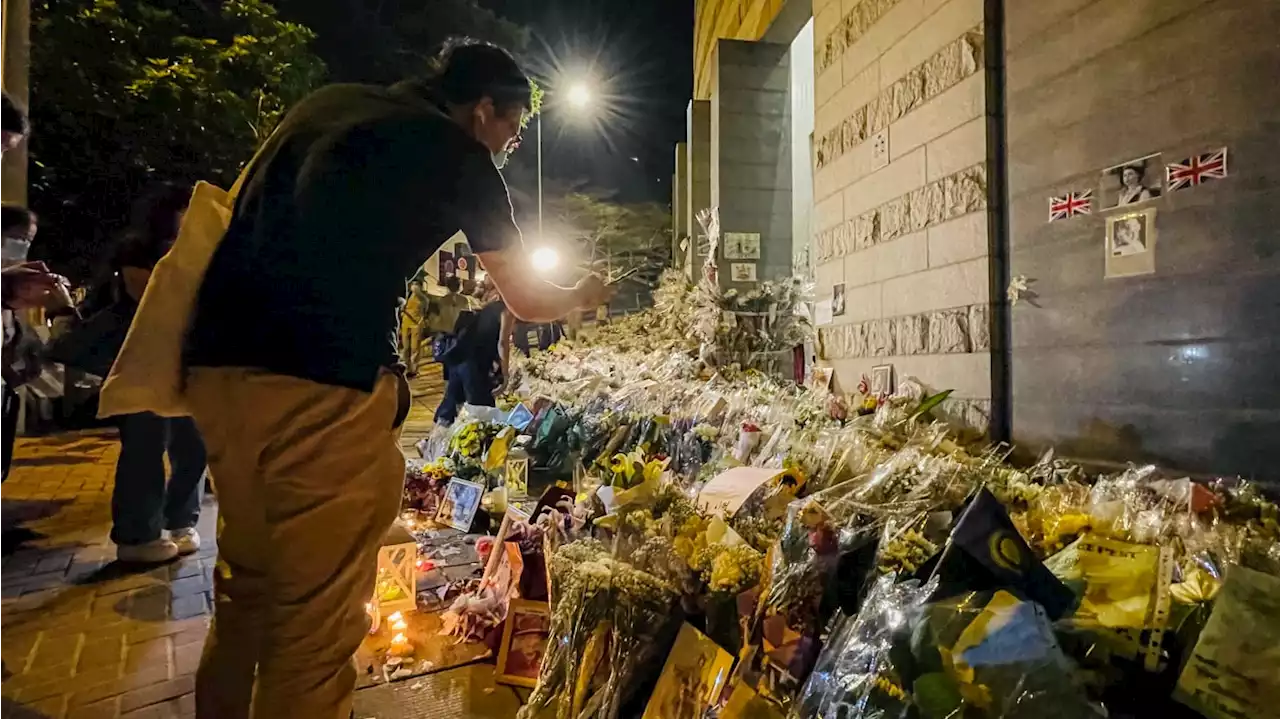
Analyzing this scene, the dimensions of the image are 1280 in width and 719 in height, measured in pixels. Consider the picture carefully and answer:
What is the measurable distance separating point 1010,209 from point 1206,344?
976 millimetres

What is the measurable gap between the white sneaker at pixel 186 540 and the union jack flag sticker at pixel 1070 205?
4261mm

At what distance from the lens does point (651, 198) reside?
16297mm

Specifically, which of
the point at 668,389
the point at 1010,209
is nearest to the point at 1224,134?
the point at 1010,209

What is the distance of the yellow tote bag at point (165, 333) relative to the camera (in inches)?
63.1

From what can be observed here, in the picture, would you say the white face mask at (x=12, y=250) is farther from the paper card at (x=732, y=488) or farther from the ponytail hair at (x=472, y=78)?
the paper card at (x=732, y=488)

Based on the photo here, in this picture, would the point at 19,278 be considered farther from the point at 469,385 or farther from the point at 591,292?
the point at 469,385

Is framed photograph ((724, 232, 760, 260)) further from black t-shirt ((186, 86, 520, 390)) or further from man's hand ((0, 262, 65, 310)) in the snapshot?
black t-shirt ((186, 86, 520, 390))

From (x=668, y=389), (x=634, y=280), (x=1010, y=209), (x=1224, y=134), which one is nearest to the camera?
(x=1224, y=134)

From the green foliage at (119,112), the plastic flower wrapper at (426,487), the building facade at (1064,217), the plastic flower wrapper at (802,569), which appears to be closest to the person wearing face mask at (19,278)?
the plastic flower wrapper at (426,487)

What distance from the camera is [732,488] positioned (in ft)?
7.27

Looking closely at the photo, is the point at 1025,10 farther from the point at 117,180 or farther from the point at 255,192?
the point at 117,180

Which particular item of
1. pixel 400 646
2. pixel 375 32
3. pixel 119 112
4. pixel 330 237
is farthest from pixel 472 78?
pixel 375 32

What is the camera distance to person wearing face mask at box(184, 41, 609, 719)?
1.50 m

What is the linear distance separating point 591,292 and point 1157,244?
1.90m
